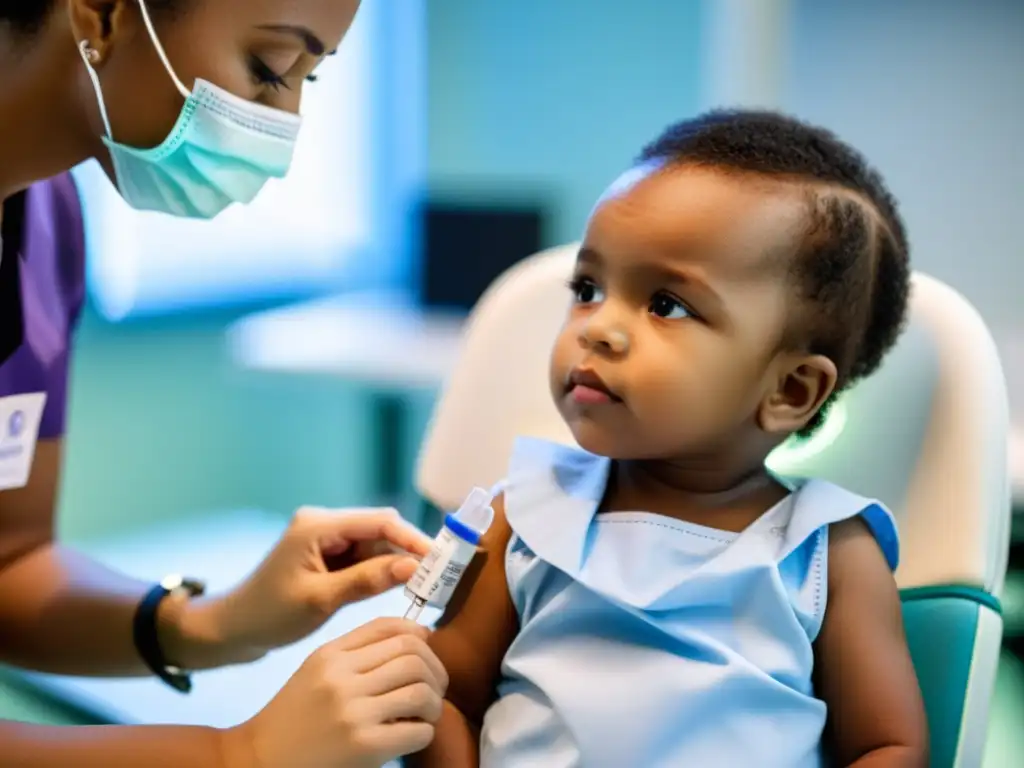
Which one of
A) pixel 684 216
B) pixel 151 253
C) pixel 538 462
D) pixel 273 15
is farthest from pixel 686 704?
pixel 151 253

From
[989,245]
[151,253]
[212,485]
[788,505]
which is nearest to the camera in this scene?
[788,505]

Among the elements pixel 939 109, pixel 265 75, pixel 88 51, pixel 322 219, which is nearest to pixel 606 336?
pixel 265 75

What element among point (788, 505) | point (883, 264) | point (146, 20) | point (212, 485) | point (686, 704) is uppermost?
point (146, 20)

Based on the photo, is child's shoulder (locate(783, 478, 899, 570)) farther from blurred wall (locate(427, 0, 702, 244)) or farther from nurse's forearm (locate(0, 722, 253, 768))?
blurred wall (locate(427, 0, 702, 244))

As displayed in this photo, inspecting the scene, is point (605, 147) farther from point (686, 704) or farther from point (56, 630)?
point (686, 704)

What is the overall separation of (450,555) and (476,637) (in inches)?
3.9

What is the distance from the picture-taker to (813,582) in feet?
3.10

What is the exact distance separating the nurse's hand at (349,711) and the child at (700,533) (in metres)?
0.11

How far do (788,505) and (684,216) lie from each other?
267 millimetres

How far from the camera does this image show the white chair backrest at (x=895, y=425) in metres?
1.05

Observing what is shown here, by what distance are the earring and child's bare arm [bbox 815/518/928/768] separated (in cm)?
77

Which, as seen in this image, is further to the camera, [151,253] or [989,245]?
[151,253]

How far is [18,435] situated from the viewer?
48.3 inches

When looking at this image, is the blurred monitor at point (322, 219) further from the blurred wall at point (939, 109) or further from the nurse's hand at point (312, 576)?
the nurse's hand at point (312, 576)
